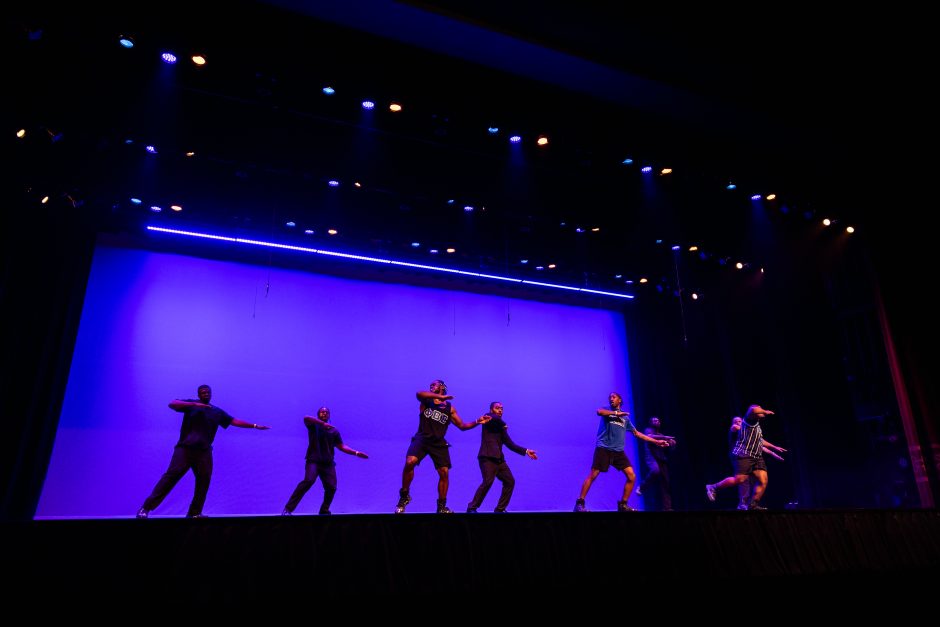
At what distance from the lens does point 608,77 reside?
7.89 m

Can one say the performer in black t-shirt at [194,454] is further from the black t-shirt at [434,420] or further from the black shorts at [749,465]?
the black shorts at [749,465]

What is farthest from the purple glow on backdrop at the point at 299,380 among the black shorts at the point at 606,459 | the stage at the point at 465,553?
the stage at the point at 465,553

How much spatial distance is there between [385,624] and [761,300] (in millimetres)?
10244

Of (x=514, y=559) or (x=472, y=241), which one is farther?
(x=472, y=241)

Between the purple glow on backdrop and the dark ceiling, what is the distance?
1169 millimetres

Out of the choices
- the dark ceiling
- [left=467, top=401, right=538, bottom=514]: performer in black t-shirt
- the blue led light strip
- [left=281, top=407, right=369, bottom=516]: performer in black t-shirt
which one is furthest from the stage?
the blue led light strip

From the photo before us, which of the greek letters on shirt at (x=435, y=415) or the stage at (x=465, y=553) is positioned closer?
the stage at (x=465, y=553)

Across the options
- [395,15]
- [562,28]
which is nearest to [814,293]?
[562,28]

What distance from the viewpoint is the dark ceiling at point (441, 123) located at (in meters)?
6.89

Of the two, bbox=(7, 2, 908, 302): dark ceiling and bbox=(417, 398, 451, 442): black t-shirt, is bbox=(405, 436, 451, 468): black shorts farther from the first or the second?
bbox=(7, 2, 908, 302): dark ceiling

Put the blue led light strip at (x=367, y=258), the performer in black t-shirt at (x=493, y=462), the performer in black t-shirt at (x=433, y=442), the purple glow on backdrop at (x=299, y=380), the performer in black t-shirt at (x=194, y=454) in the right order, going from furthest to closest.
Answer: the blue led light strip at (x=367, y=258)
the purple glow on backdrop at (x=299, y=380)
the performer in black t-shirt at (x=493, y=462)
the performer in black t-shirt at (x=433, y=442)
the performer in black t-shirt at (x=194, y=454)

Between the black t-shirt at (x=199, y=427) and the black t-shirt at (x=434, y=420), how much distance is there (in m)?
2.41

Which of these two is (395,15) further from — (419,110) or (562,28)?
(562,28)

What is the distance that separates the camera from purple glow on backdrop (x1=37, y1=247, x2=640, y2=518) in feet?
30.4
